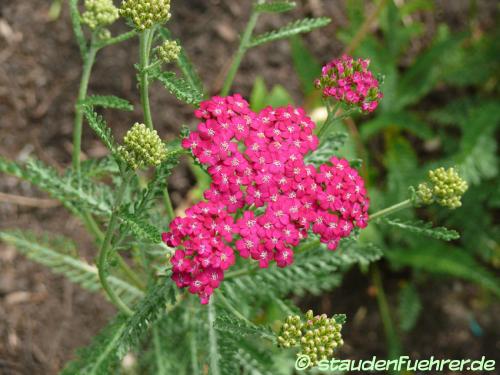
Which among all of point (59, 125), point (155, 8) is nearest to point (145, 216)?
point (155, 8)

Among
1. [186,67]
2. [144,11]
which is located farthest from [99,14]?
[144,11]

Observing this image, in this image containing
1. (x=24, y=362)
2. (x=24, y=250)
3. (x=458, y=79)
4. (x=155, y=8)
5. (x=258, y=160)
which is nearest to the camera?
(x=155, y=8)

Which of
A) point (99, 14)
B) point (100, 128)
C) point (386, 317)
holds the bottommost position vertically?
point (386, 317)

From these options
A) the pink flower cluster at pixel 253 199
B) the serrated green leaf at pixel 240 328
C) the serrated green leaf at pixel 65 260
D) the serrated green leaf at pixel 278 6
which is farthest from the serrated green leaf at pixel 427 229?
the serrated green leaf at pixel 65 260

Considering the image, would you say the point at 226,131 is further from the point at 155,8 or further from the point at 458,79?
the point at 458,79

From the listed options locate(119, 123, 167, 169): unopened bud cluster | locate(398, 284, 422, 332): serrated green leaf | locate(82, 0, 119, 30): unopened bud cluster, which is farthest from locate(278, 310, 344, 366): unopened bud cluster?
locate(398, 284, 422, 332): serrated green leaf

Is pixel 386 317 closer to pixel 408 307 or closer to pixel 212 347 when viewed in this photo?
pixel 408 307
